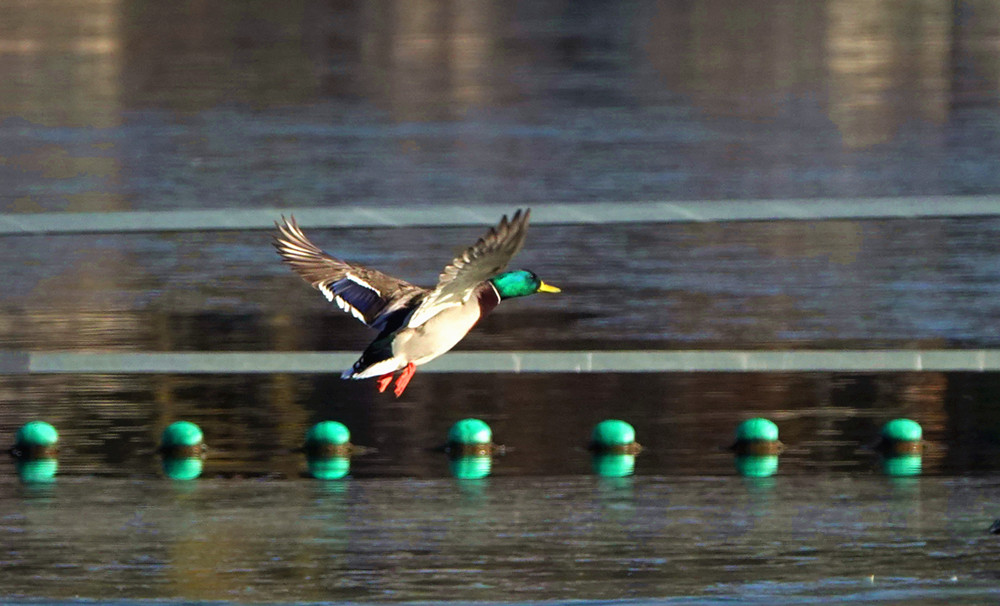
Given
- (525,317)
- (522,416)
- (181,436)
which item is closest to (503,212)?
(525,317)

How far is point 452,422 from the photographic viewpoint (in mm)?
7688

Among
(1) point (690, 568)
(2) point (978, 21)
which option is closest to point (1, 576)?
(1) point (690, 568)

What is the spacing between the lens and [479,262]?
546 centimetres

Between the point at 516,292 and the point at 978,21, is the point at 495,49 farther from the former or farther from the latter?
the point at 516,292

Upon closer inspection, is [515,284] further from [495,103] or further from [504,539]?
[495,103]

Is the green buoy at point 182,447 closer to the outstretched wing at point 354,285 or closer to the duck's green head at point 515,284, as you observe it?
the outstretched wing at point 354,285

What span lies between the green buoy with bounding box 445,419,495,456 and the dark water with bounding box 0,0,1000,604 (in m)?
0.12

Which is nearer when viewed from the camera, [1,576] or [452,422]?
[1,576]

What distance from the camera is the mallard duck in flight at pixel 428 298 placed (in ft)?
17.9

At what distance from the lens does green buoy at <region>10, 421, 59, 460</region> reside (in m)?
7.31

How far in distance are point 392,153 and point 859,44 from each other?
7537 mm

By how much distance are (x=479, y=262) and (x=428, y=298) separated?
17cm

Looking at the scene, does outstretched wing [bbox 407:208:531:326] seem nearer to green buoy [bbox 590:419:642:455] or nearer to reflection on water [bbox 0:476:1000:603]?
reflection on water [bbox 0:476:1000:603]

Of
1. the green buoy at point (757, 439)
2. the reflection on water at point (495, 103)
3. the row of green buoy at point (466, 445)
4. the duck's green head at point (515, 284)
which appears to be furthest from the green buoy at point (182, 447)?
the reflection on water at point (495, 103)
